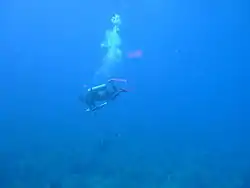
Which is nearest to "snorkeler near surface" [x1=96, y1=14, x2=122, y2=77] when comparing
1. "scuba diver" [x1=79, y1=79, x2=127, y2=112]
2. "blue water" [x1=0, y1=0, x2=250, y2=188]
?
"blue water" [x1=0, y1=0, x2=250, y2=188]

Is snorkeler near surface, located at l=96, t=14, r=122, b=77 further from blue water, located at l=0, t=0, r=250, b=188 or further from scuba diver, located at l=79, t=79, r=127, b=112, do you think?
scuba diver, located at l=79, t=79, r=127, b=112

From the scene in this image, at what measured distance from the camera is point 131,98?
5754mm

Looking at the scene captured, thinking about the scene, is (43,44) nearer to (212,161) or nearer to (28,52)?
(28,52)

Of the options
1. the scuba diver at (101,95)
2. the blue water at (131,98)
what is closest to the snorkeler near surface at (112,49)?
the blue water at (131,98)

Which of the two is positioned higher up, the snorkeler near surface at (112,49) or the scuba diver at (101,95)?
the snorkeler near surface at (112,49)

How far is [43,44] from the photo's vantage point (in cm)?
550

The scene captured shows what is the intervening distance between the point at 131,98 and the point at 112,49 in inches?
30.1

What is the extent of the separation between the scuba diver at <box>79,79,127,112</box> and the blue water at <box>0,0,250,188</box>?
134 millimetres

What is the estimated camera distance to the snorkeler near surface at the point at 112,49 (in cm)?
552

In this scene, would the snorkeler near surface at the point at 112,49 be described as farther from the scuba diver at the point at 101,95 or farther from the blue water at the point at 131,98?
the scuba diver at the point at 101,95

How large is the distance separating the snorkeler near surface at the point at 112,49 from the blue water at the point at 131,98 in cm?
9

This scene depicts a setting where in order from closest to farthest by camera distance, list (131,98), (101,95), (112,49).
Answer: (101,95)
(112,49)
(131,98)

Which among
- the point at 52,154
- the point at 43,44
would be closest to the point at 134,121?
the point at 52,154

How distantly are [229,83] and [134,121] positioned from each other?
1534 millimetres
